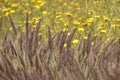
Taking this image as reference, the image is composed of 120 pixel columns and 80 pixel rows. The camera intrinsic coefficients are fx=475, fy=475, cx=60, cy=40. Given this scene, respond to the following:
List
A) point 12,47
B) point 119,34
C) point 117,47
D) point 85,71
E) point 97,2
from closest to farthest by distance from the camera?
point 85,71 < point 117,47 < point 12,47 < point 119,34 < point 97,2

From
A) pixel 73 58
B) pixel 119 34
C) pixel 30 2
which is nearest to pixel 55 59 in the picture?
pixel 73 58

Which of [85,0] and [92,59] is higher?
[92,59]

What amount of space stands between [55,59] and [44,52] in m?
0.18

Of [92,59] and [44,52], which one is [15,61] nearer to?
[44,52]

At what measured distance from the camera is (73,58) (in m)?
3.24

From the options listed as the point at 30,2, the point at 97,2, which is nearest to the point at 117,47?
the point at 97,2

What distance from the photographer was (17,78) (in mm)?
3180

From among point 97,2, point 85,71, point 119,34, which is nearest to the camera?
point 85,71

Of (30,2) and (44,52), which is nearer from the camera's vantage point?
(44,52)

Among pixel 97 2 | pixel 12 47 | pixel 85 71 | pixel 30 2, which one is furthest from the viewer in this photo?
pixel 30 2

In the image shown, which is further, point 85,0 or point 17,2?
point 17,2

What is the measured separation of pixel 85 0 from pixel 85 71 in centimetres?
368

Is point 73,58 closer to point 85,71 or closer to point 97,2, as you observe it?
point 85,71

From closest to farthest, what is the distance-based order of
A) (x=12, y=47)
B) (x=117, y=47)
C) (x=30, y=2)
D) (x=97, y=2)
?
(x=117, y=47) → (x=12, y=47) → (x=97, y=2) → (x=30, y=2)
